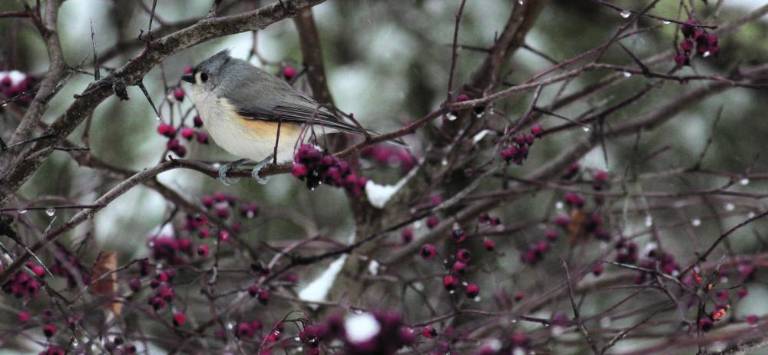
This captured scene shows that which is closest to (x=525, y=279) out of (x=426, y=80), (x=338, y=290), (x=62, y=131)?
(x=426, y=80)

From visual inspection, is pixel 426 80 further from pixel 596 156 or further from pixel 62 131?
pixel 62 131

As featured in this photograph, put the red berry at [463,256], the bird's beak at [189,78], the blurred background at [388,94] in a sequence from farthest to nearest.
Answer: the blurred background at [388,94] < the bird's beak at [189,78] < the red berry at [463,256]

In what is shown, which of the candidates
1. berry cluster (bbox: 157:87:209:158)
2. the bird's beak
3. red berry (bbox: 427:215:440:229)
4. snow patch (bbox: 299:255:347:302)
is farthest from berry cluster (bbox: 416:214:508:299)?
the bird's beak

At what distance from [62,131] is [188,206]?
117cm

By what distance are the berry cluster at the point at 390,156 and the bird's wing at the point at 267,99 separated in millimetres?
851

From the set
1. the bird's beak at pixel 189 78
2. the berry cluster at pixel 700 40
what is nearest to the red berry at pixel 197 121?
the bird's beak at pixel 189 78

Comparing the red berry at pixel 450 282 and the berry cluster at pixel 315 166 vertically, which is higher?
the berry cluster at pixel 315 166

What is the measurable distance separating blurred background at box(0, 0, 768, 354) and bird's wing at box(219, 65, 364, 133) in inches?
55.6

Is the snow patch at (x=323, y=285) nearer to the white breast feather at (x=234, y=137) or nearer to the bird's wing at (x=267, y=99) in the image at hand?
the white breast feather at (x=234, y=137)

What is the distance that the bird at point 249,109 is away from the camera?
422 cm

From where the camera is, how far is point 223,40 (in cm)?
634

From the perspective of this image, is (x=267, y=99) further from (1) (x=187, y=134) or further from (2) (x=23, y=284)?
(2) (x=23, y=284)

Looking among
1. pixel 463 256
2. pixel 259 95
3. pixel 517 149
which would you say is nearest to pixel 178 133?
pixel 259 95

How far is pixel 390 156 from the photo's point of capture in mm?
5219
